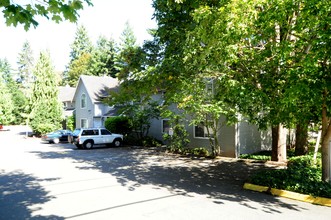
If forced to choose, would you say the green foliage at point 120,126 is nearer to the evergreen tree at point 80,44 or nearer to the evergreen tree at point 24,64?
the evergreen tree at point 80,44

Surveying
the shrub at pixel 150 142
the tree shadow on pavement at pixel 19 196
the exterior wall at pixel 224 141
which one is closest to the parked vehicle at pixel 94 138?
the shrub at pixel 150 142

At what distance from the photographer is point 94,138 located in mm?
23219

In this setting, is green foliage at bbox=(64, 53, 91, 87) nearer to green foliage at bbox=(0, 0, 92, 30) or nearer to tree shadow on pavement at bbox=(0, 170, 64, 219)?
tree shadow on pavement at bbox=(0, 170, 64, 219)

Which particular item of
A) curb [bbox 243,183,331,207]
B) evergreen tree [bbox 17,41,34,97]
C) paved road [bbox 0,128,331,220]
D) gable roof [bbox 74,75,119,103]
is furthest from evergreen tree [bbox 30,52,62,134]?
evergreen tree [bbox 17,41,34,97]

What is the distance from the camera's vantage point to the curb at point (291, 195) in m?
7.55

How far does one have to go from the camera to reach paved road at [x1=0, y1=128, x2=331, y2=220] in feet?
22.7

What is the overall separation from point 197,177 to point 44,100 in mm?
30450

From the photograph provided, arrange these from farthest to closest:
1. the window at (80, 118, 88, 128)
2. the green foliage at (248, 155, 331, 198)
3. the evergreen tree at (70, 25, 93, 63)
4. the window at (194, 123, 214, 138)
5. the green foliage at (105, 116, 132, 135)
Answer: the evergreen tree at (70, 25, 93, 63), the window at (80, 118, 88, 128), the green foliage at (105, 116, 132, 135), the window at (194, 123, 214, 138), the green foliage at (248, 155, 331, 198)

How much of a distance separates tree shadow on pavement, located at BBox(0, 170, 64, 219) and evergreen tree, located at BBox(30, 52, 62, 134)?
82.1 ft

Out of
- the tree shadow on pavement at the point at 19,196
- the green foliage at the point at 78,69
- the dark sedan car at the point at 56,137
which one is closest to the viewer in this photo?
the tree shadow on pavement at the point at 19,196

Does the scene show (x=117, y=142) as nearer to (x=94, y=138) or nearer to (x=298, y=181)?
(x=94, y=138)

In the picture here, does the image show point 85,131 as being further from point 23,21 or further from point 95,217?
point 23,21

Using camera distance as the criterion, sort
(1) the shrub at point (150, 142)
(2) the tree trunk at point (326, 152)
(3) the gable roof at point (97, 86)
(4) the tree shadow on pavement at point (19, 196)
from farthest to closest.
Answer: (3) the gable roof at point (97, 86), (1) the shrub at point (150, 142), (2) the tree trunk at point (326, 152), (4) the tree shadow on pavement at point (19, 196)

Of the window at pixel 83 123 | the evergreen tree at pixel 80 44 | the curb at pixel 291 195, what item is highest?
the evergreen tree at pixel 80 44
